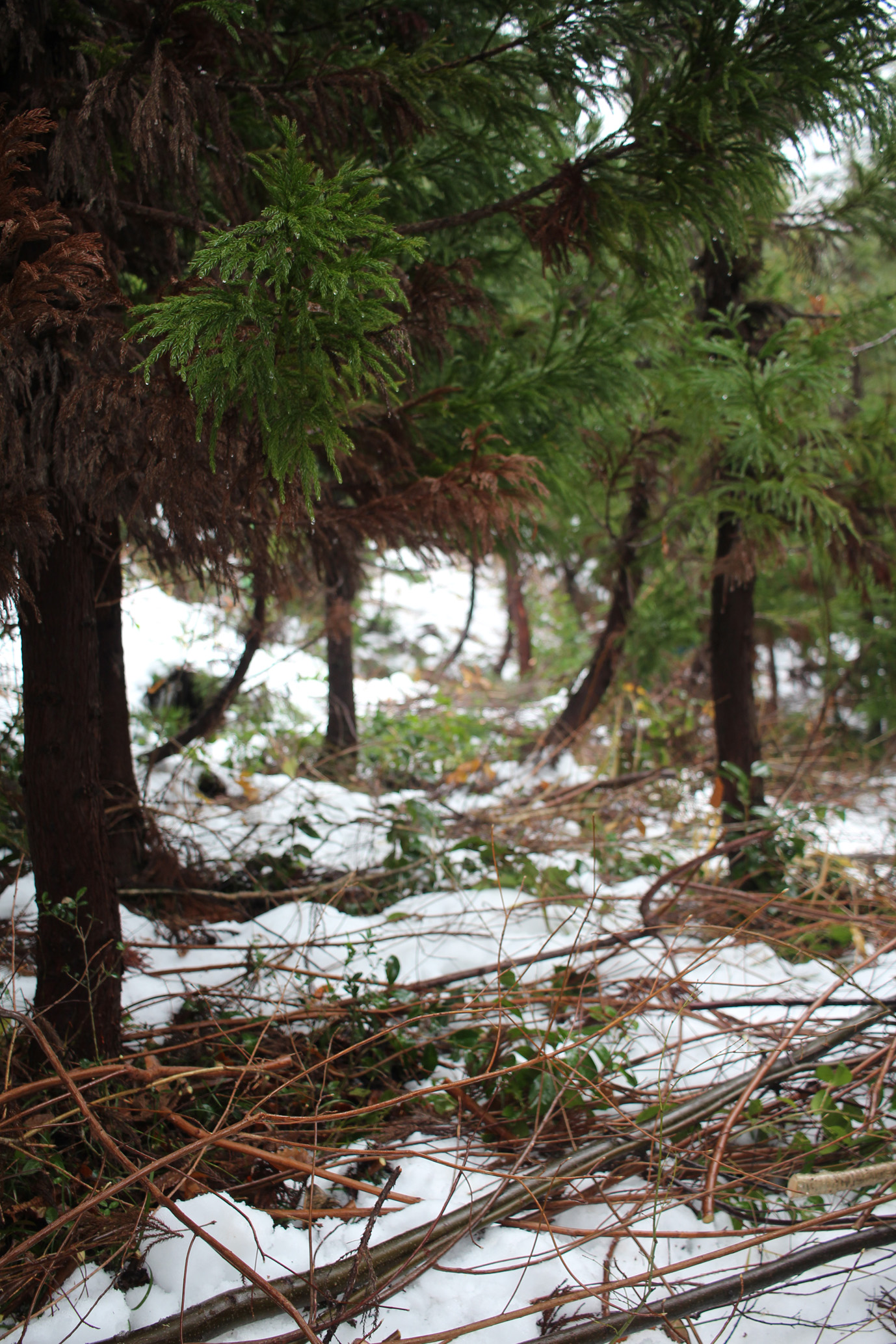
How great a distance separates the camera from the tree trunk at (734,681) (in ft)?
16.3

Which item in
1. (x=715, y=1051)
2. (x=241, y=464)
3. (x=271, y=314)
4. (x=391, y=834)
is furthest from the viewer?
(x=391, y=834)

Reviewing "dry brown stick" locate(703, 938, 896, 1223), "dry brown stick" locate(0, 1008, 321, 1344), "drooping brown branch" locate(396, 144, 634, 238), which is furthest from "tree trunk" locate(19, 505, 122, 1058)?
"dry brown stick" locate(703, 938, 896, 1223)

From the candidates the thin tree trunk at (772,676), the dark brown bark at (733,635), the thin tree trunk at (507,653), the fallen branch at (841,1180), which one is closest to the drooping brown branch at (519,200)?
the dark brown bark at (733,635)

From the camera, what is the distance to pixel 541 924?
3.79 m

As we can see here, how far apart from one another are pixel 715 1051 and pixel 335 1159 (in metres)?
1.37

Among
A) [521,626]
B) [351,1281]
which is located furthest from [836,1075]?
[521,626]

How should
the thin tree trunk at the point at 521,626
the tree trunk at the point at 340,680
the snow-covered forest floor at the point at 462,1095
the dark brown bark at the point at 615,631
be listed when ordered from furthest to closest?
the thin tree trunk at the point at 521,626
the tree trunk at the point at 340,680
the dark brown bark at the point at 615,631
the snow-covered forest floor at the point at 462,1095

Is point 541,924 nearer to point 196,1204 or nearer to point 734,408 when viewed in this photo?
point 196,1204

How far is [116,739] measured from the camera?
3.44 m

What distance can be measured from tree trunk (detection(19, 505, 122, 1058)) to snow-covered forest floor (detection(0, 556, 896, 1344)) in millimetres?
144

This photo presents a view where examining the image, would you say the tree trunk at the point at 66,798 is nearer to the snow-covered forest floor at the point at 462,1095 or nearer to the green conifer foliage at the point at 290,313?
the snow-covered forest floor at the point at 462,1095

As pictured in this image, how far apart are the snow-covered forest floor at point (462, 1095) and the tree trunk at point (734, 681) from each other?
0.79 metres

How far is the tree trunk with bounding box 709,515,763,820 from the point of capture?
16.3 feet

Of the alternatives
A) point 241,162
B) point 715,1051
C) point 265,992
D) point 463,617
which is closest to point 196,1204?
point 265,992
